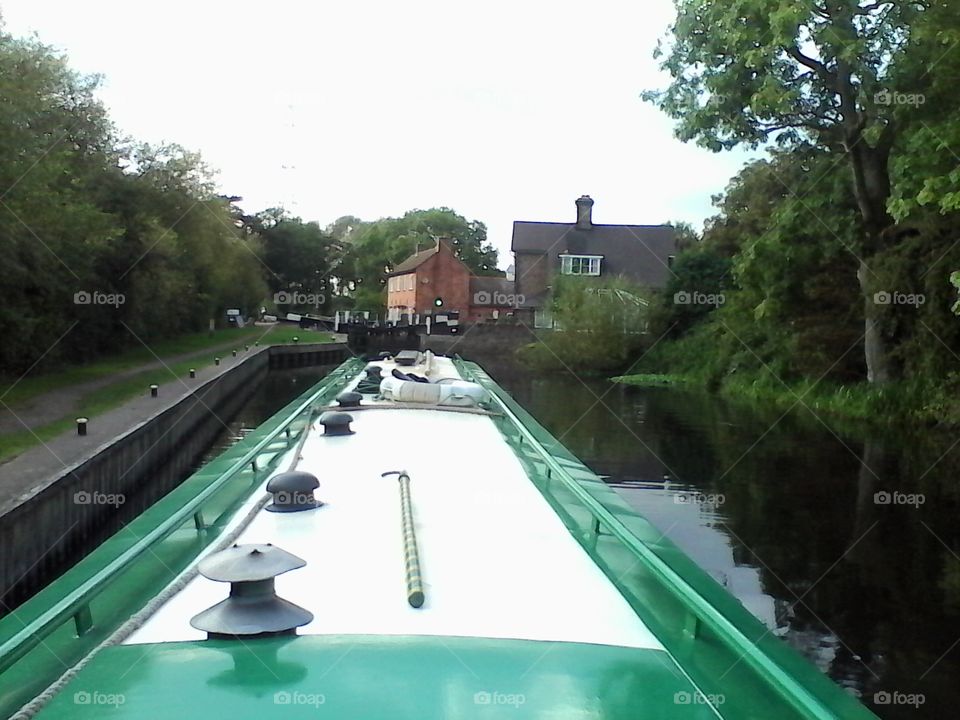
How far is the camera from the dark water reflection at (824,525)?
16.9ft

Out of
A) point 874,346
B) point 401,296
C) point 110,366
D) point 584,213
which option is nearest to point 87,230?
point 110,366

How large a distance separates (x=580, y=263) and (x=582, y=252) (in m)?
0.82

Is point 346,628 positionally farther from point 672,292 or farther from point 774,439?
point 672,292

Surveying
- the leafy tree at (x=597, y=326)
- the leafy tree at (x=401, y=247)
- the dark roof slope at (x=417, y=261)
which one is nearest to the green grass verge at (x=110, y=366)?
the leafy tree at (x=597, y=326)

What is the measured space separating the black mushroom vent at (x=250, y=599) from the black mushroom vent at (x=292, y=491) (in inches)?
54.2

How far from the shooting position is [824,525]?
806 cm

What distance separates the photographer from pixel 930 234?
14219 millimetres

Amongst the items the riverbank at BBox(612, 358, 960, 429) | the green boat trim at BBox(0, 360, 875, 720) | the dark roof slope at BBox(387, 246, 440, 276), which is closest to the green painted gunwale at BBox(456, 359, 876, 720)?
the green boat trim at BBox(0, 360, 875, 720)

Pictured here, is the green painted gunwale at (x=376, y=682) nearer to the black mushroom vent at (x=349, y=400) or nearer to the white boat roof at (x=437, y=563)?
the white boat roof at (x=437, y=563)

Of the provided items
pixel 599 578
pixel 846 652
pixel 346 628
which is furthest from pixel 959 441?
pixel 346 628

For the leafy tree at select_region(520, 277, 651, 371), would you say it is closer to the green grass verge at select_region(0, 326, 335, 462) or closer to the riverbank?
the riverbank

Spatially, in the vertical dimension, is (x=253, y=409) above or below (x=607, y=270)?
below

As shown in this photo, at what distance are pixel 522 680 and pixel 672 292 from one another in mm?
27380

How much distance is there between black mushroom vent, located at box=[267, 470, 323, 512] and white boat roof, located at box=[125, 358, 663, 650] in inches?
1.8
